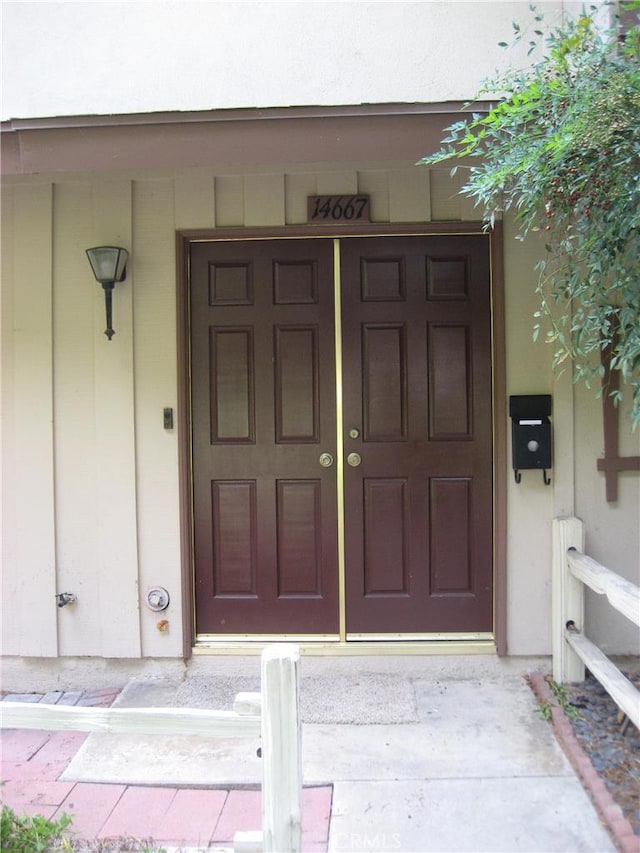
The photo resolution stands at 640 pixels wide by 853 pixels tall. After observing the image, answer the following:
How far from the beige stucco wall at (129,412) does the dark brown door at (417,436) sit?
193 millimetres

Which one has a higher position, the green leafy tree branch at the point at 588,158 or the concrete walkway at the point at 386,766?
the green leafy tree branch at the point at 588,158

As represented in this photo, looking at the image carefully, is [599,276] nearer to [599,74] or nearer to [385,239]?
[599,74]

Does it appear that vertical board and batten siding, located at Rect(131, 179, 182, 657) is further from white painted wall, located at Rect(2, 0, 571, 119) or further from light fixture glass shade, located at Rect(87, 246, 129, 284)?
white painted wall, located at Rect(2, 0, 571, 119)

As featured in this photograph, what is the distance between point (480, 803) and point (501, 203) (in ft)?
9.06

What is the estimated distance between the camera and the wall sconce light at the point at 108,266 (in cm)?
325

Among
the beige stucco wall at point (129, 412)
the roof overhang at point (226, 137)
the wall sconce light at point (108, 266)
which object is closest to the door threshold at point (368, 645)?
the beige stucco wall at point (129, 412)

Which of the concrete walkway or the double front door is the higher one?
the double front door

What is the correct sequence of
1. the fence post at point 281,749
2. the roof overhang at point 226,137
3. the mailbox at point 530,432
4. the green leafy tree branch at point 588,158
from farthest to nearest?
the mailbox at point 530,432
the roof overhang at point 226,137
the green leafy tree branch at point 588,158
the fence post at point 281,749

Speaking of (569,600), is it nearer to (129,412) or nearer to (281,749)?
(281,749)

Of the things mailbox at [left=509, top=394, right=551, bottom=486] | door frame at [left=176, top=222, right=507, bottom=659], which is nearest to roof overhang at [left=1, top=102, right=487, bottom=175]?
door frame at [left=176, top=222, right=507, bottom=659]

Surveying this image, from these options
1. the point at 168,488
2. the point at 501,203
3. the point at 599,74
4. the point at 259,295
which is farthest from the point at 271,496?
the point at 599,74

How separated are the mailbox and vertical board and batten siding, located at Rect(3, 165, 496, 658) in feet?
3.58

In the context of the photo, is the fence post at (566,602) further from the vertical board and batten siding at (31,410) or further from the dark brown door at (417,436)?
the vertical board and batten siding at (31,410)

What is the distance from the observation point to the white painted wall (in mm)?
2816
